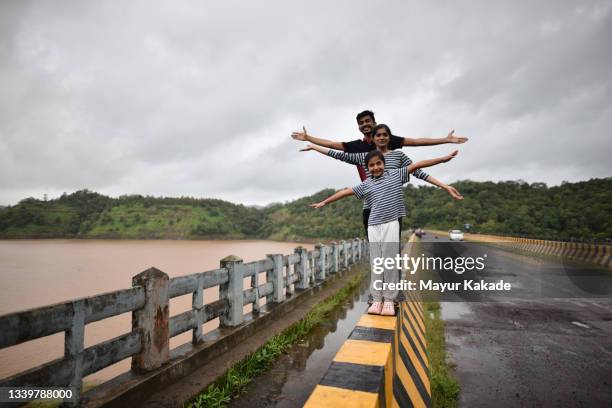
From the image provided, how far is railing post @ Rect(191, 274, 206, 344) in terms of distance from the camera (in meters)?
3.78

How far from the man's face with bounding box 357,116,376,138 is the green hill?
44981mm

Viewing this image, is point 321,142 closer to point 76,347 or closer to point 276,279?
point 276,279

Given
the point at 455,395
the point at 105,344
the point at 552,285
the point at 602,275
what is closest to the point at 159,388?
the point at 105,344

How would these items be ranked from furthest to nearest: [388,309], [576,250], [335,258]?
[576,250] < [335,258] < [388,309]

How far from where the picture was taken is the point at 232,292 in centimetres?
445

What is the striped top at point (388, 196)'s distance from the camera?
338 centimetres

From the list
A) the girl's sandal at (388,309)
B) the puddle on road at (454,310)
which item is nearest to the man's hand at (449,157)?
the girl's sandal at (388,309)

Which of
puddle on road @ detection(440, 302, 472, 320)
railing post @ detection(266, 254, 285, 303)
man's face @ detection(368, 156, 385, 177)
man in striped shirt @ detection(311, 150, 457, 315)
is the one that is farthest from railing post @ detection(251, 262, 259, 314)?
→ puddle on road @ detection(440, 302, 472, 320)

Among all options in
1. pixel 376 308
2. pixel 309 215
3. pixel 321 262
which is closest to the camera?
pixel 376 308

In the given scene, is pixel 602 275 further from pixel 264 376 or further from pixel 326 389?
pixel 326 389

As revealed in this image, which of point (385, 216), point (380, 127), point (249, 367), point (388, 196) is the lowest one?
point (249, 367)

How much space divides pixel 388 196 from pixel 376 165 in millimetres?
350

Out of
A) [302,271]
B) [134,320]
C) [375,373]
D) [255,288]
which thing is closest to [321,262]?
[302,271]

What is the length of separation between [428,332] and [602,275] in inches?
399
